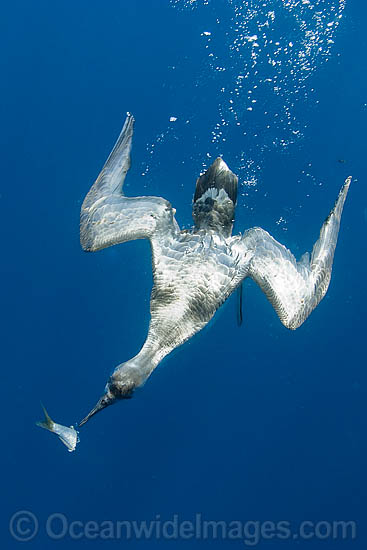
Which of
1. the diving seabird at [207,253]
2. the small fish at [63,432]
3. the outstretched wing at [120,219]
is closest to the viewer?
the diving seabird at [207,253]

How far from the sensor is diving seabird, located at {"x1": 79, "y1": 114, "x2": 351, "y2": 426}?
414 centimetres

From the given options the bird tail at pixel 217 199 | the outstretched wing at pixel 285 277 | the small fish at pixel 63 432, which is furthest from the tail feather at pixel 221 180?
the small fish at pixel 63 432

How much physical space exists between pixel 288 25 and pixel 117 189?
3072 mm

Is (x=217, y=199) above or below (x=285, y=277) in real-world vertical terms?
above

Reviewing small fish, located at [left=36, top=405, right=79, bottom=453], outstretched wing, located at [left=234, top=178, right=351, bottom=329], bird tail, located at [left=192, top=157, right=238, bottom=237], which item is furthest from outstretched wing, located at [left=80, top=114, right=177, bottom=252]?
small fish, located at [left=36, top=405, right=79, bottom=453]

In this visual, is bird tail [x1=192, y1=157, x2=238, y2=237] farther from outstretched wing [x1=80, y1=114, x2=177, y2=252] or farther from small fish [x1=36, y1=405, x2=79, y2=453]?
small fish [x1=36, y1=405, x2=79, y2=453]

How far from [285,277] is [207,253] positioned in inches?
31.1

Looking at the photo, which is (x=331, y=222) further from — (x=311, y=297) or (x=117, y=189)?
(x=117, y=189)

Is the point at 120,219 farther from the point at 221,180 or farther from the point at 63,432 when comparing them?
the point at 63,432

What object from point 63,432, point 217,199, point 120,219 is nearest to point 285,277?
point 217,199

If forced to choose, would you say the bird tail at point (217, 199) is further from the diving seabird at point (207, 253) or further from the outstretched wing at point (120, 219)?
the outstretched wing at point (120, 219)

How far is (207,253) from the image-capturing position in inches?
169

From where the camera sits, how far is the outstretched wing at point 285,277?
14.4 feet

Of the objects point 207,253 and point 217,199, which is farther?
point 217,199
